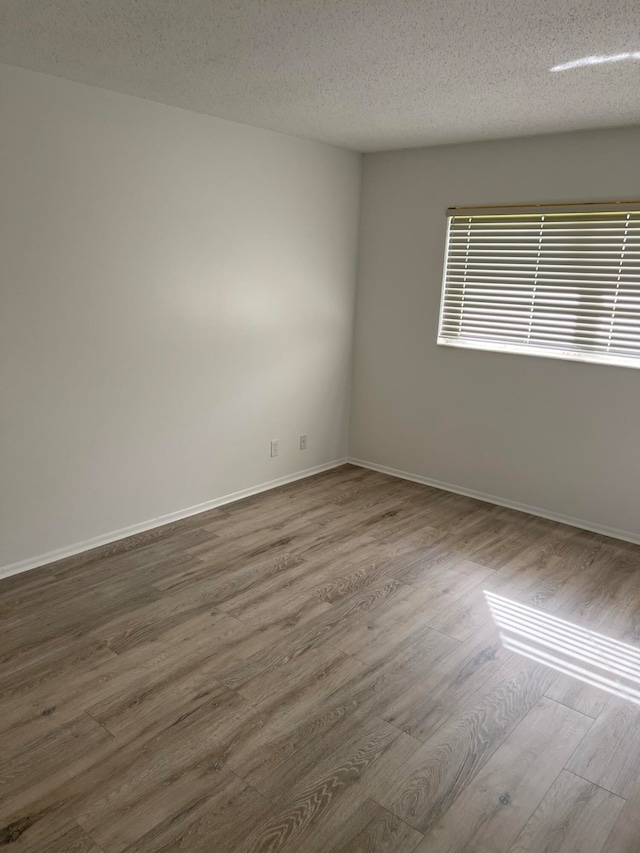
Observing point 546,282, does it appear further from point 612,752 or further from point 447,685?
point 612,752

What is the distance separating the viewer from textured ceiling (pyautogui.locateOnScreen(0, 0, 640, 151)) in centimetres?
205

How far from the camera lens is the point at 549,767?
203cm

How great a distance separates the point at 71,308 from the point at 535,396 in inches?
112

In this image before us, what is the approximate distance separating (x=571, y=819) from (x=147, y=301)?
3.00 meters

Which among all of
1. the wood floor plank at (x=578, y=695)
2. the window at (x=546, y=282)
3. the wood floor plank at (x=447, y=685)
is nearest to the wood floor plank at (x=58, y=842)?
the wood floor plank at (x=447, y=685)

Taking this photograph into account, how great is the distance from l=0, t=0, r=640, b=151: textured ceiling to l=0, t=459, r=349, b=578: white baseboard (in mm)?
2318

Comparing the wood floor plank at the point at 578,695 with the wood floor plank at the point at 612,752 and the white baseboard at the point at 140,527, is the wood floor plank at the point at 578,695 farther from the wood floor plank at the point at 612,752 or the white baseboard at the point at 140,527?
the white baseboard at the point at 140,527

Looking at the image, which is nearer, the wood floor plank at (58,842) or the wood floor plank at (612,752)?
the wood floor plank at (58,842)

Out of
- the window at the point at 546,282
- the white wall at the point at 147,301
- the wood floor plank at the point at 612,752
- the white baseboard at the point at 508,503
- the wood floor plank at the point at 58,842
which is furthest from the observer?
the white baseboard at the point at 508,503

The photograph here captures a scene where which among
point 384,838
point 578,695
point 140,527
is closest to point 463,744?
point 384,838

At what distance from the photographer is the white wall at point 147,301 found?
2932 mm

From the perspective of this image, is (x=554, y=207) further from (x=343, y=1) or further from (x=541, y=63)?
(x=343, y=1)

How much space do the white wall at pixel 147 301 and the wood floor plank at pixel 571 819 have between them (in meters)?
2.54

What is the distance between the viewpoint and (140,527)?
3.65 metres
